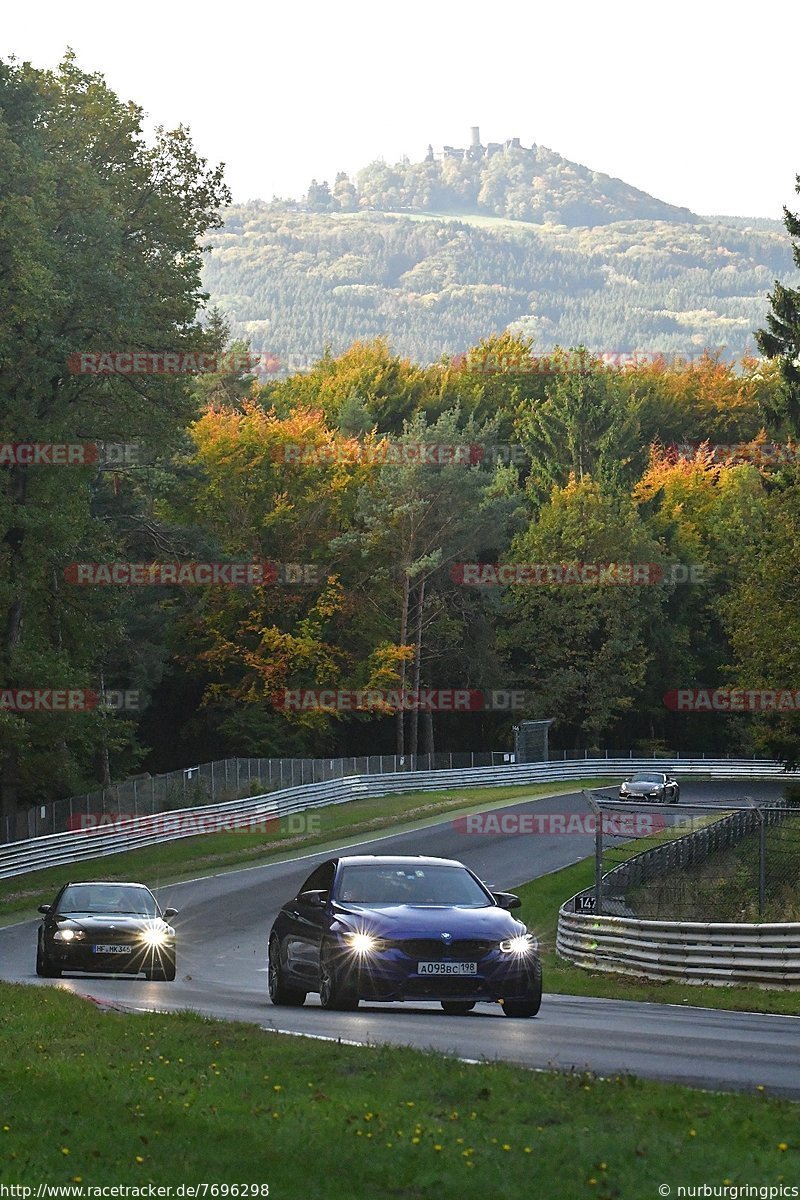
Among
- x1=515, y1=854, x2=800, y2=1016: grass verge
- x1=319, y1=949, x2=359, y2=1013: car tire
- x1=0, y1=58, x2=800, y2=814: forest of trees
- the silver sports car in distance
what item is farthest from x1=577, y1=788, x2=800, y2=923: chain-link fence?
the silver sports car in distance

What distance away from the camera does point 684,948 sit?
2356cm

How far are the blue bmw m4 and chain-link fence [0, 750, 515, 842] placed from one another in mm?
29423

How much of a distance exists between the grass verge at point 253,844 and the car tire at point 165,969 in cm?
1589

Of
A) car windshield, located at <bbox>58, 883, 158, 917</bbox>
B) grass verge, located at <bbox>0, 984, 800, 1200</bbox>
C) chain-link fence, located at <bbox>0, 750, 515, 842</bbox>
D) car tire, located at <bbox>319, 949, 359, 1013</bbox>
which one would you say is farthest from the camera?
chain-link fence, located at <bbox>0, 750, 515, 842</bbox>

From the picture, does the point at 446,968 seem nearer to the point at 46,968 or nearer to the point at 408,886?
the point at 408,886

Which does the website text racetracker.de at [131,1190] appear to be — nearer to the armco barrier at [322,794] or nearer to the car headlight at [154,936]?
the car headlight at [154,936]

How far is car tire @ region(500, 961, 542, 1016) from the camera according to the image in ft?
53.4

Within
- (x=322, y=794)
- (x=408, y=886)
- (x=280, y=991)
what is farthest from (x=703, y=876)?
(x=322, y=794)

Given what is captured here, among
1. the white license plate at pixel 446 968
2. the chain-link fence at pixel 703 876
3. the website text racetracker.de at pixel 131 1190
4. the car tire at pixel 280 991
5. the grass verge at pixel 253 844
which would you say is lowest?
the grass verge at pixel 253 844

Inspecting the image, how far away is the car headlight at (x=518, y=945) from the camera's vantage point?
16.2 m

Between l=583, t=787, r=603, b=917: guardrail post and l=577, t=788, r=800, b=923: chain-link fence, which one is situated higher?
l=583, t=787, r=603, b=917: guardrail post

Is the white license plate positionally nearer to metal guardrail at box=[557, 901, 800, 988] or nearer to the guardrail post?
metal guardrail at box=[557, 901, 800, 988]

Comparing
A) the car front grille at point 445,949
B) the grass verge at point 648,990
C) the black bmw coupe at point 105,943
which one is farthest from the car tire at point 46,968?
the car front grille at point 445,949

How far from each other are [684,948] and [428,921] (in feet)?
26.8
